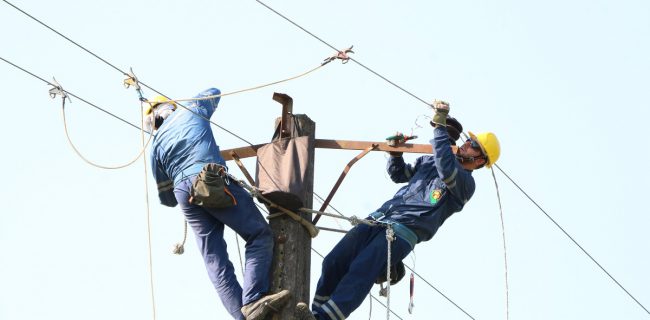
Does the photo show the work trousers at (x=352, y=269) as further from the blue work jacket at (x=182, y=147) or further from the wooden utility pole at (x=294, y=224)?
the blue work jacket at (x=182, y=147)

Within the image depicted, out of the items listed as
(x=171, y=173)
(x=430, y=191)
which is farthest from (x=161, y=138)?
(x=430, y=191)

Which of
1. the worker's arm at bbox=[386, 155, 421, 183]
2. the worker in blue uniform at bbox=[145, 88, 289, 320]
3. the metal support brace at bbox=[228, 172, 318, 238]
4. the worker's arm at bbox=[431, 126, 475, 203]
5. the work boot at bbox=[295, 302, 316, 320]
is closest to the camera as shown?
the work boot at bbox=[295, 302, 316, 320]

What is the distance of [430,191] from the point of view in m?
8.97

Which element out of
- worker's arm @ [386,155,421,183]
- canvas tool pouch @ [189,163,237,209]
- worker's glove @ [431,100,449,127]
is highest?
worker's glove @ [431,100,449,127]

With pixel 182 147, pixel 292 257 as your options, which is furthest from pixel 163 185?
pixel 292 257

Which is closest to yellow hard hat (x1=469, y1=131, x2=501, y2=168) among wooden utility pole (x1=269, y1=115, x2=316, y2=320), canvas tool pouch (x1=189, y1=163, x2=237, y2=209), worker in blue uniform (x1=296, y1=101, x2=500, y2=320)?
worker in blue uniform (x1=296, y1=101, x2=500, y2=320)

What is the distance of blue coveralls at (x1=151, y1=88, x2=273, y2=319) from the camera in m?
8.16

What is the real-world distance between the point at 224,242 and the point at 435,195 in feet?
4.82

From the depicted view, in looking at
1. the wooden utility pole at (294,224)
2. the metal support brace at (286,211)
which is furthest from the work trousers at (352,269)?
the metal support brace at (286,211)

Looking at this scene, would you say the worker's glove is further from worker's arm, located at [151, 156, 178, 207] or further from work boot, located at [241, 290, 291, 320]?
worker's arm, located at [151, 156, 178, 207]

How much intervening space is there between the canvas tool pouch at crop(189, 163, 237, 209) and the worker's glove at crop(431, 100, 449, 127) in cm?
147

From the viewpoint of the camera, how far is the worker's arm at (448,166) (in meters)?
8.74

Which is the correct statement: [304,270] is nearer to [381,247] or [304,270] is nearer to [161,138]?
[381,247]

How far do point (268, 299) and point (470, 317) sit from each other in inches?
123
